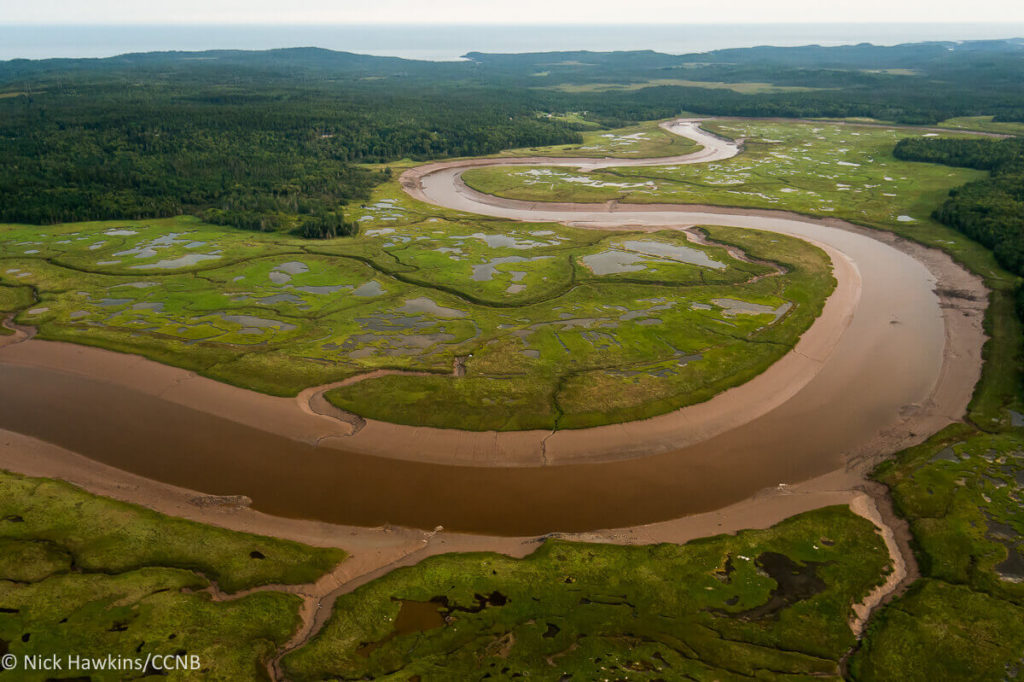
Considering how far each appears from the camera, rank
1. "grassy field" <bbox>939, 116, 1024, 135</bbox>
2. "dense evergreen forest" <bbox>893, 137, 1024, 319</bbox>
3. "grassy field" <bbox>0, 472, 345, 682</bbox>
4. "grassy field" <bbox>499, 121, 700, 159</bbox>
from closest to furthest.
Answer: "grassy field" <bbox>0, 472, 345, 682</bbox> < "dense evergreen forest" <bbox>893, 137, 1024, 319</bbox> < "grassy field" <bbox>499, 121, 700, 159</bbox> < "grassy field" <bbox>939, 116, 1024, 135</bbox>

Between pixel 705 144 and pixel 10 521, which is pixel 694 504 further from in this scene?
pixel 705 144

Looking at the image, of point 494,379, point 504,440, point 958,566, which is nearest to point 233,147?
point 494,379

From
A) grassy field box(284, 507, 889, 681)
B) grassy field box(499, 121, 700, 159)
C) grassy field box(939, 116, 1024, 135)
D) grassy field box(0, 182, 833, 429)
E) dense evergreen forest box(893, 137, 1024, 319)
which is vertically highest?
grassy field box(939, 116, 1024, 135)

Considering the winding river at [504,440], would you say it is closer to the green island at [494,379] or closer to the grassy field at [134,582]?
the green island at [494,379]

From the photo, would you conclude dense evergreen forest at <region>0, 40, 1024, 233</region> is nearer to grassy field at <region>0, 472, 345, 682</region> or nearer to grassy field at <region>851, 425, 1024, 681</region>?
grassy field at <region>0, 472, 345, 682</region>

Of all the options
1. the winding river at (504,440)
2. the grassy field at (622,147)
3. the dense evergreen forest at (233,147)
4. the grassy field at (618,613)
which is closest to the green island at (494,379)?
the grassy field at (618,613)

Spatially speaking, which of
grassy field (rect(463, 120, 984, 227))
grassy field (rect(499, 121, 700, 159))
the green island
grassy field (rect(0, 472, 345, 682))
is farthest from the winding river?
grassy field (rect(499, 121, 700, 159))
